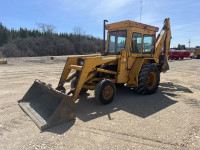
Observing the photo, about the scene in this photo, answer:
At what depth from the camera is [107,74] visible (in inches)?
233

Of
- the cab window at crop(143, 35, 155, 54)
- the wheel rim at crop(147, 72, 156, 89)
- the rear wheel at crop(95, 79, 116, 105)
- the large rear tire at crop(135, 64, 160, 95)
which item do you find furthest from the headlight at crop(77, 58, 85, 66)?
the wheel rim at crop(147, 72, 156, 89)

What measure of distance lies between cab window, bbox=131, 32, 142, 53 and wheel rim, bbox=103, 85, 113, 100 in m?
1.82

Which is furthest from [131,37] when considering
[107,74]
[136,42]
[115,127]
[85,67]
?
[115,127]

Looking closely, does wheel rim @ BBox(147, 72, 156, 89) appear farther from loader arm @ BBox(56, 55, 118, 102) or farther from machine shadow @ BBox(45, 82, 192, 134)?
loader arm @ BBox(56, 55, 118, 102)

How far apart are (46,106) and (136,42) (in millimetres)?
3892

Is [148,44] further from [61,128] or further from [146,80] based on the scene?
[61,128]

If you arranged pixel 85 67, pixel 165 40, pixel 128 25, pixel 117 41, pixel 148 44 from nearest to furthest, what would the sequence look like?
pixel 85 67, pixel 128 25, pixel 117 41, pixel 148 44, pixel 165 40

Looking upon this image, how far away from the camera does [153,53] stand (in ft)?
22.7

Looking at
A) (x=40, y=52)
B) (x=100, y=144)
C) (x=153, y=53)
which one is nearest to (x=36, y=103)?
(x=100, y=144)

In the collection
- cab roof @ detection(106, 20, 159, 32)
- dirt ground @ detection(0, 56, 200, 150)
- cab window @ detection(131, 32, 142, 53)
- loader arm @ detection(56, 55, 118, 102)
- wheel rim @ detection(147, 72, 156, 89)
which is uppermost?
cab roof @ detection(106, 20, 159, 32)

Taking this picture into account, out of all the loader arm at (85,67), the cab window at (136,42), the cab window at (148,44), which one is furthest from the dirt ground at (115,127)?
the cab window at (148,44)

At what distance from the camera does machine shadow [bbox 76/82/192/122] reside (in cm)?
460

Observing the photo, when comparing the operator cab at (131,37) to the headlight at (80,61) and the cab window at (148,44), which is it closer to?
Result: the cab window at (148,44)

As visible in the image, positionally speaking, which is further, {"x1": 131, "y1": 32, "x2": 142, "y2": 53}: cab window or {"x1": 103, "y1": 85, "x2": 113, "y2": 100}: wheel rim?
{"x1": 131, "y1": 32, "x2": 142, "y2": 53}: cab window
